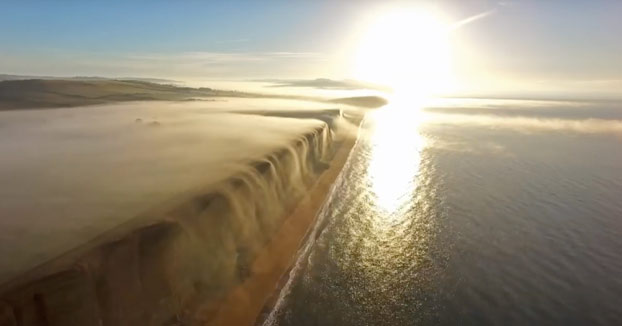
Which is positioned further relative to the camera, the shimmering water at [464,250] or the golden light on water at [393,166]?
the golden light on water at [393,166]

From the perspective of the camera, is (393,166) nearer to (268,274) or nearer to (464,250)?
(464,250)

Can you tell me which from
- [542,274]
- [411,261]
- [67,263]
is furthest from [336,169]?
[67,263]

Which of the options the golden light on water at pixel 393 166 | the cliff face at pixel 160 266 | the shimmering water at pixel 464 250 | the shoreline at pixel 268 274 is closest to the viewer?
the cliff face at pixel 160 266

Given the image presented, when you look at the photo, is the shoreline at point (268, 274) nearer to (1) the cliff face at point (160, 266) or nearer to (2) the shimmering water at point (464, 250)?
(1) the cliff face at point (160, 266)

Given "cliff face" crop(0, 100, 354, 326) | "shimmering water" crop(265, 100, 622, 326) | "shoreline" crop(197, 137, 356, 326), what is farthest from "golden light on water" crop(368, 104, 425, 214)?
"cliff face" crop(0, 100, 354, 326)

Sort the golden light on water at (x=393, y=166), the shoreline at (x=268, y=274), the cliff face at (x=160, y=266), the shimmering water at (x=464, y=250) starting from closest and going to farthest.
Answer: the cliff face at (x=160, y=266)
the shoreline at (x=268, y=274)
the shimmering water at (x=464, y=250)
the golden light on water at (x=393, y=166)

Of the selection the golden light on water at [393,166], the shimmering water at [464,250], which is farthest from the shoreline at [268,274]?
the golden light on water at [393,166]

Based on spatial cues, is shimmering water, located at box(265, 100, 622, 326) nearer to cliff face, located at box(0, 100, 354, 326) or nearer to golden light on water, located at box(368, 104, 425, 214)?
golden light on water, located at box(368, 104, 425, 214)
